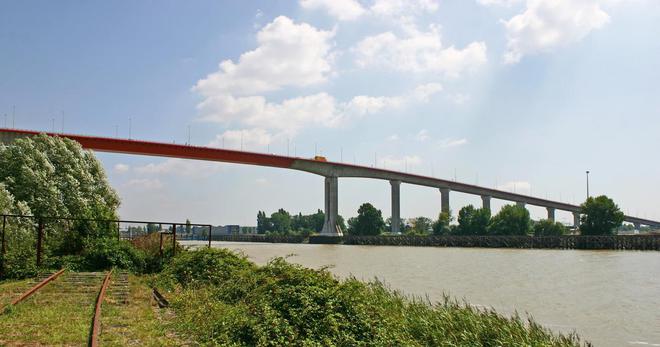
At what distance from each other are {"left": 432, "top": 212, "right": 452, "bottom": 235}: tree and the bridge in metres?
1.60

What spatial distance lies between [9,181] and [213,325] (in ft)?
99.2

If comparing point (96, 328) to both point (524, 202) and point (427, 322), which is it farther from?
point (524, 202)

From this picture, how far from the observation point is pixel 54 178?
37.8 meters

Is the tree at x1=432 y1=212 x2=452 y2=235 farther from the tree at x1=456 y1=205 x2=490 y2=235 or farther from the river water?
the river water

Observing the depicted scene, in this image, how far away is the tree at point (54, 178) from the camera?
3506cm

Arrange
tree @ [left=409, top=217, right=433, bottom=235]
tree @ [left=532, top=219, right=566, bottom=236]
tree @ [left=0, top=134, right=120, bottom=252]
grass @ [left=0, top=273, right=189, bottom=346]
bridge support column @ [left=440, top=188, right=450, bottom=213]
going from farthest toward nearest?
tree @ [left=409, top=217, right=433, bottom=235] → bridge support column @ [left=440, top=188, right=450, bottom=213] → tree @ [left=532, top=219, right=566, bottom=236] → tree @ [left=0, top=134, right=120, bottom=252] → grass @ [left=0, top=273, right=189, bottom=346]

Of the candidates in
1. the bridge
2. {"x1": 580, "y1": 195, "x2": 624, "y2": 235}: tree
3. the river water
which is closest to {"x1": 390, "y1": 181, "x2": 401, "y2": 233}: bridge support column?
the bridge

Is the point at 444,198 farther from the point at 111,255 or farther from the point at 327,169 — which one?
the point at 111,255

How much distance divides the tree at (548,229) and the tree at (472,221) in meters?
10.7

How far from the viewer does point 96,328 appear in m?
9.68

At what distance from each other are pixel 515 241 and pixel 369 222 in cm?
3799

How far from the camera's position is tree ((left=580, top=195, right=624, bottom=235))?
297 feet

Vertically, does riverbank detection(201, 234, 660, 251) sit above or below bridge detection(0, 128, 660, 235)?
below

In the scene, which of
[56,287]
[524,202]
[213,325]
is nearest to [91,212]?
[56,287]
